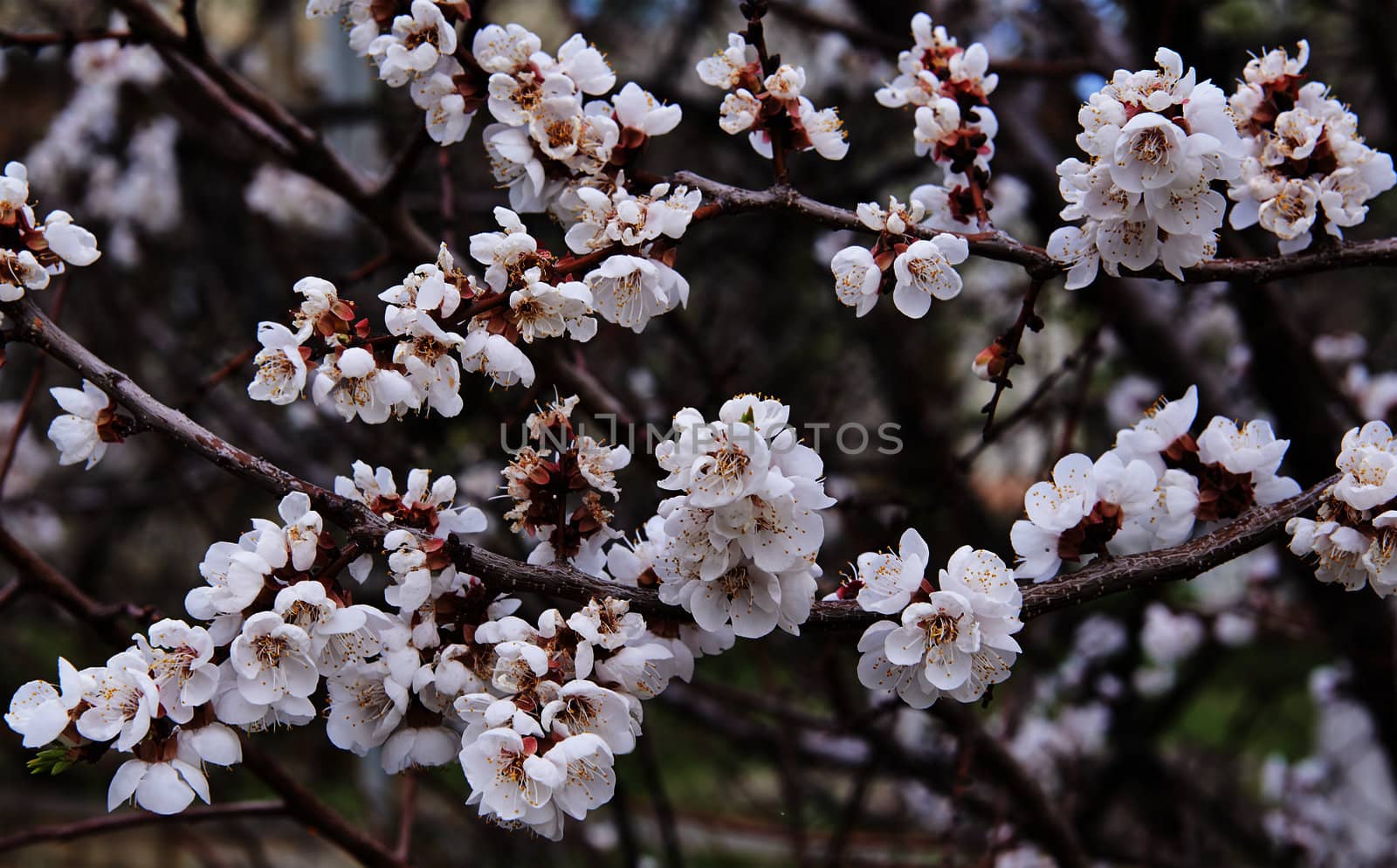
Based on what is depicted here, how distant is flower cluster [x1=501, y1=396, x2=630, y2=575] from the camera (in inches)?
56.9

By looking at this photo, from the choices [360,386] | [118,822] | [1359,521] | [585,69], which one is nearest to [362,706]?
[360,386]

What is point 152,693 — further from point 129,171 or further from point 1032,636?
point 129,171

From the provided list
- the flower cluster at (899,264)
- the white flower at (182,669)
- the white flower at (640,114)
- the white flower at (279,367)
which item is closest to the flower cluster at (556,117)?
the white flower at (640,114)

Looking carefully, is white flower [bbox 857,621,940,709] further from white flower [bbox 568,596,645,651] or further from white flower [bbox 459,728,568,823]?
white flower [bbox 459,728,568,823]

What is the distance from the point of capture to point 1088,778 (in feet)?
14.5

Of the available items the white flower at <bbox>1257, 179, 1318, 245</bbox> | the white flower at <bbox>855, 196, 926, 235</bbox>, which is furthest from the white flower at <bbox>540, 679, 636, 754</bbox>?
the white flower at <bbox>1257, 179, 1318, 245</bbox>

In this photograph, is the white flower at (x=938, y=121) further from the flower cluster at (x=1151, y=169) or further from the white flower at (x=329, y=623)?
the white flower at (x=329, y=623)

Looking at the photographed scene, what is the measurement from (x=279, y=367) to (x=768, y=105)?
2.64 ft

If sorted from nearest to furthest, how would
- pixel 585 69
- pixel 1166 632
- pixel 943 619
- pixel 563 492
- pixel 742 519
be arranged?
pixel 742 519
pixel 943 619
pixel 563 492
pixel 585 69
pixel 1166 632

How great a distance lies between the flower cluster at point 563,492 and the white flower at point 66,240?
64 centimetres

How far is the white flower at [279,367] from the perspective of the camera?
135 cm

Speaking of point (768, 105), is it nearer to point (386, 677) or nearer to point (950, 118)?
point (950, 118)

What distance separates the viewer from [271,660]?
1304 millimetres

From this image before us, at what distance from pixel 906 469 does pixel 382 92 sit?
2674 millimetres
